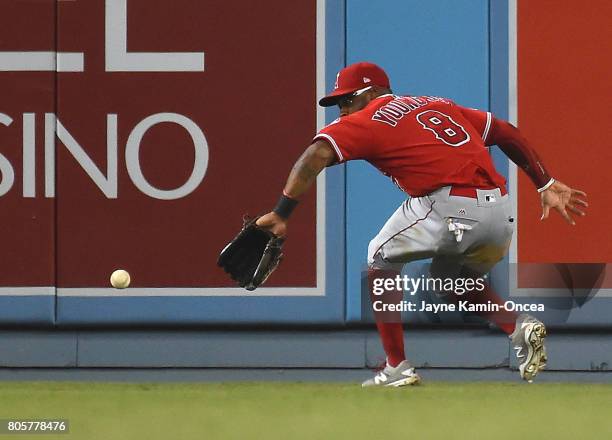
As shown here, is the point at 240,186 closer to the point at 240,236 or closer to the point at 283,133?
the point at 283,133

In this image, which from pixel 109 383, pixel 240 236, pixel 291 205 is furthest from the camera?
pixel 109 383

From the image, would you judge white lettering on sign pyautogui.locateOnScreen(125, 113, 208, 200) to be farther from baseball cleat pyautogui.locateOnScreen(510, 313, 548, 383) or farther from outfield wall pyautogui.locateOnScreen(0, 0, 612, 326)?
baseball cleat pyautogui.locateOnScreen(510, 313, 548, 383)

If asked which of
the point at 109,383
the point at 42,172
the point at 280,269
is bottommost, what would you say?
the point at 109,383

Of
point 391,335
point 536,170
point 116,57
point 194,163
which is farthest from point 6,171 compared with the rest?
point 536,170

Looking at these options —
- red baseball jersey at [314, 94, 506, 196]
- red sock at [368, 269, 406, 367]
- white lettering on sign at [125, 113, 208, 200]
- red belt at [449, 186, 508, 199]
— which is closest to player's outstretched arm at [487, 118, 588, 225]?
red baseball jersey at [314, 94, 506, 196]

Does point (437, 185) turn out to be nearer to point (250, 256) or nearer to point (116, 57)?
point (250, 256)

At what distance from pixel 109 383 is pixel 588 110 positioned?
2.89 meters

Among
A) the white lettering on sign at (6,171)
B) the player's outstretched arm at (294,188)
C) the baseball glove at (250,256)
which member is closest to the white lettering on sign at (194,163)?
the white lettering on sign at (6,171)

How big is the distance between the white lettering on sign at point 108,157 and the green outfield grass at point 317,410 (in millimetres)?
1096

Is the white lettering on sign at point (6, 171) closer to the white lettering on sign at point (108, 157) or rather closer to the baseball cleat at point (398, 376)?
the white lettering on sign at point (108, 157)

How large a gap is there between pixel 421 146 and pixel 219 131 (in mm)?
1517

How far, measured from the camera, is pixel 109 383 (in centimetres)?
751

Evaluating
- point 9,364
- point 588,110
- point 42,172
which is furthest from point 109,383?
point 588,110

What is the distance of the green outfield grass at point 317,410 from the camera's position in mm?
4891
